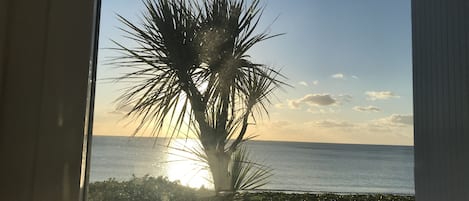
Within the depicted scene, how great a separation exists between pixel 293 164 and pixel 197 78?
0.29 metres

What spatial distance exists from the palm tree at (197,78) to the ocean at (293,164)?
0.04 metres

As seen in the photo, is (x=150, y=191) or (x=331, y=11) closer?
(x=150, y=191)

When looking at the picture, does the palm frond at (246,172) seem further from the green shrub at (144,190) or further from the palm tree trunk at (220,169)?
the green shrub at (144,190)

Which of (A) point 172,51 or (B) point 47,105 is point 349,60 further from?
(B) point 47,105

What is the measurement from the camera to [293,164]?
3.17 ft

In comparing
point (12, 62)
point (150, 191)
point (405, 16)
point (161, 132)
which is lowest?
point (150, 191)

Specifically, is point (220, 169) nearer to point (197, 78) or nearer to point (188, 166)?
point (188, 166)

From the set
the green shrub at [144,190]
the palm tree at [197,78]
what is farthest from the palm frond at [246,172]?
the green shrub at [144,190]

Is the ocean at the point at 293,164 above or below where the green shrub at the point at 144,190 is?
above

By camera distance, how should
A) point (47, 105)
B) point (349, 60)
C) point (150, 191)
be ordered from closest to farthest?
point (47, 105) → point (150, 191) → point (349, 60)

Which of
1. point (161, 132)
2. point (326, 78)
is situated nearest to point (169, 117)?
point (161, 132)

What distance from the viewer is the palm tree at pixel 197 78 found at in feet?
3.14

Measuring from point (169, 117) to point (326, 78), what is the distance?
0.38 meters

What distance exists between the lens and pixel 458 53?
37.8 inches
